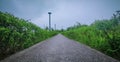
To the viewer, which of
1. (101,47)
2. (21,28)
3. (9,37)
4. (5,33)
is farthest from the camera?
(21,28)

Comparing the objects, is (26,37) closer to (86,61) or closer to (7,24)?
(7,24)

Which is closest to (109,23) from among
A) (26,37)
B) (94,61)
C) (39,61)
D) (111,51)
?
(111,51)

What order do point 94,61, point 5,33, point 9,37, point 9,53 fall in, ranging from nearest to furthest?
point 94,61 → point 5,33 → point 9,37 → point 9,53

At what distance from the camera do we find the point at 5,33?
8.11 metres

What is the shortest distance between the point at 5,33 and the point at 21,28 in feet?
10.2

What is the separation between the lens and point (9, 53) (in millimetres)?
9320

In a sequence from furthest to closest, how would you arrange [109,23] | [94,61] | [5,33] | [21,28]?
[109,23], [21,28], [5,33], [94,61]

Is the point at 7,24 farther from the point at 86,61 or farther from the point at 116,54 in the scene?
the point at 116,54

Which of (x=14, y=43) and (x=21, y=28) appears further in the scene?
(x=21, y=28)

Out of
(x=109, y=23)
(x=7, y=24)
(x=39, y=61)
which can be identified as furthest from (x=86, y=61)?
(x=109, y=23)

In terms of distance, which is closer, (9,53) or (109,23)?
(9,53)

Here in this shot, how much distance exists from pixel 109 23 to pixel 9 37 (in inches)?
332

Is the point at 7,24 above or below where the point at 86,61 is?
above

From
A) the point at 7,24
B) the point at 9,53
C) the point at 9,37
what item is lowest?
the point at 9,53
